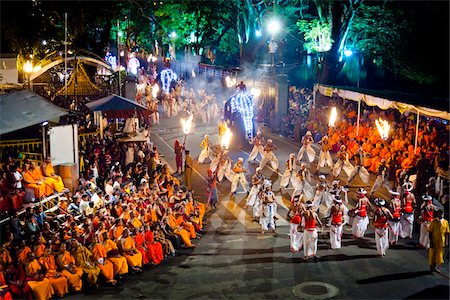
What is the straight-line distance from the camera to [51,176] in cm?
1617

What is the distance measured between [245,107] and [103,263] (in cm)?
1492

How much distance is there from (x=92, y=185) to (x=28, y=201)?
6.15 feet

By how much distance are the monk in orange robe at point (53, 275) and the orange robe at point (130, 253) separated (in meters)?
1.61

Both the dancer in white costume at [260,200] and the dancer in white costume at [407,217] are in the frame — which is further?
the dancer in white costume at [260,200]

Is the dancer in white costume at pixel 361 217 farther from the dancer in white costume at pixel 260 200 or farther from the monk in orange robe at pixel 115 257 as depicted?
the monk in orange robe at pixel 115 257

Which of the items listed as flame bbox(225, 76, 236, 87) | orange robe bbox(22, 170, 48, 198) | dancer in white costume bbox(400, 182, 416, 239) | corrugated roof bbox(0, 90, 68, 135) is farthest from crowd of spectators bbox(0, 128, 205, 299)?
flame bbox(225, 76, 236, 87)

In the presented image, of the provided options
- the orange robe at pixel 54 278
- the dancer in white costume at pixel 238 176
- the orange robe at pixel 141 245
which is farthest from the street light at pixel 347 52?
the orange robe at pixel 54 278

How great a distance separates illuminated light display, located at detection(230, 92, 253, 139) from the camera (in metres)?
26.4

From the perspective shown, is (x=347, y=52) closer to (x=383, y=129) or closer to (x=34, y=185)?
(x=383, y=129)

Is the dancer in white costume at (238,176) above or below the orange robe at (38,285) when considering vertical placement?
above

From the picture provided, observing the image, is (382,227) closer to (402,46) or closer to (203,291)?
(203,291)

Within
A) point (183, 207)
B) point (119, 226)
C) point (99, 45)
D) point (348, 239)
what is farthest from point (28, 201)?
point (99, 45)

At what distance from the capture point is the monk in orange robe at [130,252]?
1315 cm

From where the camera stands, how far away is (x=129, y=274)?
43.5 feet
